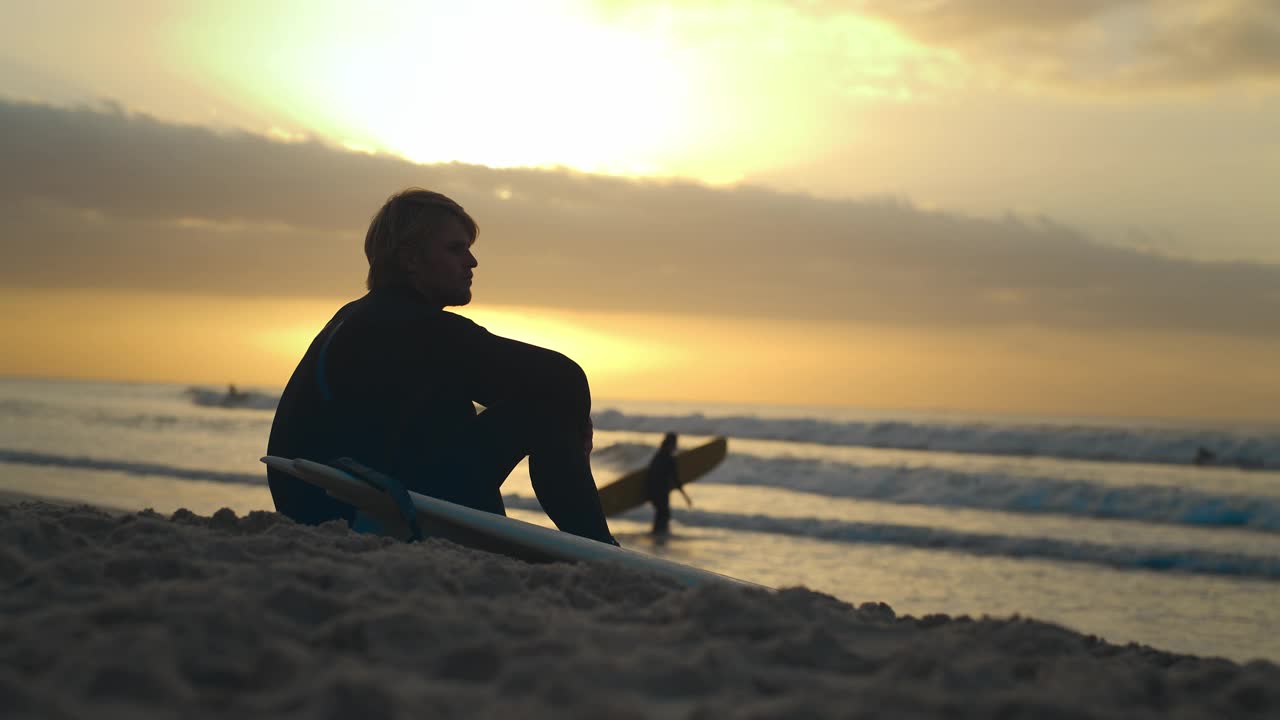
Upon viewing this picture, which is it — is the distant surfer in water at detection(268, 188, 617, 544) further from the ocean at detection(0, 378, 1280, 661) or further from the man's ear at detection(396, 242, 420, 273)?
the ocean at detection(0, 378, 1280, 661)

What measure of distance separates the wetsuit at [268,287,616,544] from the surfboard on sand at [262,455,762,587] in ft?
0.46

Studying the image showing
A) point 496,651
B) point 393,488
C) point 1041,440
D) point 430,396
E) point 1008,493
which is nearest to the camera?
point 496,651

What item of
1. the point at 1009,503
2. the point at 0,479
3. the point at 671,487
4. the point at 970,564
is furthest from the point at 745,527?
the point at 0,479

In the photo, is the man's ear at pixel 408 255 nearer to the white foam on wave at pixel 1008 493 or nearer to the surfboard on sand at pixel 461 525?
the surfboard on sand at pixel 461 525

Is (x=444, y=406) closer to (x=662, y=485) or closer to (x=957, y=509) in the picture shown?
(x=662, y=485)

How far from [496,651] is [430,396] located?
1.37 m

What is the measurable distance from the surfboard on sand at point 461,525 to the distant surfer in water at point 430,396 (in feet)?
0.48

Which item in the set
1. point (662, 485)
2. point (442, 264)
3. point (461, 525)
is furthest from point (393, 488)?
point (662, 485)

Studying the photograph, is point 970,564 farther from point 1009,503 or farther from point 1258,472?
point 1258,472

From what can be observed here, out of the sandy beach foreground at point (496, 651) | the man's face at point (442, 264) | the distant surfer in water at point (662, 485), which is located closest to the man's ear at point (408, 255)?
the man's face at point (442, 264)

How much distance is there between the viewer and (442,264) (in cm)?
299

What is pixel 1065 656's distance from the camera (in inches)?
69.5

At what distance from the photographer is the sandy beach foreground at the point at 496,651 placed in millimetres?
1327

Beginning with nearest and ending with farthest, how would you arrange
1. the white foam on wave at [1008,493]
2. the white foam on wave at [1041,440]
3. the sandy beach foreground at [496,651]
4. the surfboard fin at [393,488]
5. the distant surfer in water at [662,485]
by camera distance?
the sandy beach foreground at [496,651] < the surfboard fin at [393,488] < the distant surfer in water at [662,485] < the white foam on wave at [1008,493] < the white foam on wave at [1041,440]
